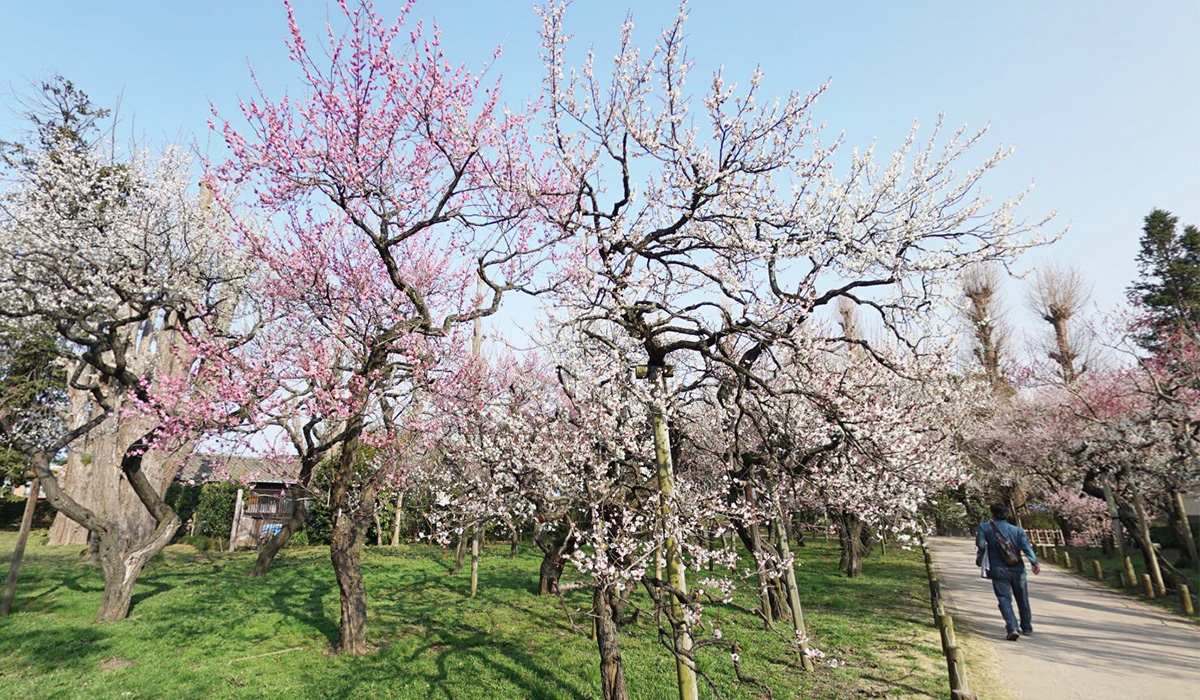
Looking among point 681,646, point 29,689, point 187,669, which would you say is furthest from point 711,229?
point 29,689

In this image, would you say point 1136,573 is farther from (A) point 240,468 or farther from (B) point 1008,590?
(A) point 240,468

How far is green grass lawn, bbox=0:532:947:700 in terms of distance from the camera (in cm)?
623

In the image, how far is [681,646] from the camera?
420 cm

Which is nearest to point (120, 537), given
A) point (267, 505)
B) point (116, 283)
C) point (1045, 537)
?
point (116, 283)

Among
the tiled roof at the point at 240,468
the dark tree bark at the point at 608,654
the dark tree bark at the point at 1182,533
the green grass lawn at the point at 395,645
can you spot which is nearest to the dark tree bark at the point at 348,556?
the green grass lawn at the point at 395,645

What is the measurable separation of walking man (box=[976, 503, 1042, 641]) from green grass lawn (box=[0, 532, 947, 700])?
116 centimetres

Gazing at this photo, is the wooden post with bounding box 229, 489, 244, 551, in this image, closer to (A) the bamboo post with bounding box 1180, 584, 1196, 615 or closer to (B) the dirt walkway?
(B) the dirt walkway

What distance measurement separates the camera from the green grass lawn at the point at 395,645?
623 cm

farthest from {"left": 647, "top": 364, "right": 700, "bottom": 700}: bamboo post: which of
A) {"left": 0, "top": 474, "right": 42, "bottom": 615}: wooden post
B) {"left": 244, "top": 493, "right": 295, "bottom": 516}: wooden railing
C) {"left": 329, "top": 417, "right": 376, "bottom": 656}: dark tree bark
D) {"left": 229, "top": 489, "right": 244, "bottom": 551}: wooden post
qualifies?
{"left": 244, "top": 493, "right": 295, "bottom": 516}: wooden railing

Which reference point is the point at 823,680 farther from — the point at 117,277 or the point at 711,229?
the point at 117,277

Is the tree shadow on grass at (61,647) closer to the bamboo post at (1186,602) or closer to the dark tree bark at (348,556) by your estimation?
the dark tree bark at (348,556)

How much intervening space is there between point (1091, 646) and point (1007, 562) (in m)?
1.46

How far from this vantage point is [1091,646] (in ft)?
25.1

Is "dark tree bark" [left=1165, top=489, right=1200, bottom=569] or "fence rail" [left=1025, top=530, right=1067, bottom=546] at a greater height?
"dark tree bark" [left=1165, top=489, right=1200, bottom=569]
